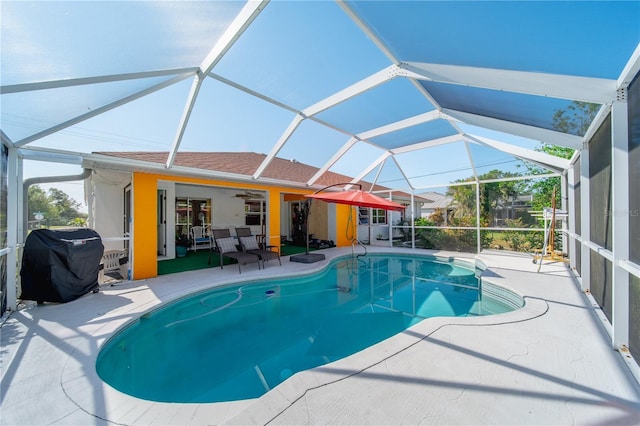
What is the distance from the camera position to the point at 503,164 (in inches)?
414

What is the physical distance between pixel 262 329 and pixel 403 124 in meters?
7.03

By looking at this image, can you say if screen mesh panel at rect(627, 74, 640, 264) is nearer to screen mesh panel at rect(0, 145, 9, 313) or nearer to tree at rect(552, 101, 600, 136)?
tree at rect(552, 101, 600, 136)

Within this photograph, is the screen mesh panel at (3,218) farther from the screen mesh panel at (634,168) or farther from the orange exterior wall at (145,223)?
the screen mesh panel at (634,168)

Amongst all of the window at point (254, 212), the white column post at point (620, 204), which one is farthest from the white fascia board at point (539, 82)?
the window at point (254, 212)

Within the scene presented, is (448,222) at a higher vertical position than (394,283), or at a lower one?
higher

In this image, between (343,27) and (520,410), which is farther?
(343,27)

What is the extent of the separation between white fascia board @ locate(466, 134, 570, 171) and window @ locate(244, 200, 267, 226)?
11109 mm

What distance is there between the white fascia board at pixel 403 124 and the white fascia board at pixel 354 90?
2.64 metres

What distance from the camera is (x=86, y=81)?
3.50 meters

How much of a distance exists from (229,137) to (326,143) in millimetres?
3366

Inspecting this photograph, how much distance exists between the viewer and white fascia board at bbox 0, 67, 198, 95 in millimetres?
2998

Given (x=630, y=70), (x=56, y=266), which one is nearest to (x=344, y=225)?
(x=56, y=266)

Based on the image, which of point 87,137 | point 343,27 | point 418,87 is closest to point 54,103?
point 87,137

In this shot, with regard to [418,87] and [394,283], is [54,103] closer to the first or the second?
[418,87]
